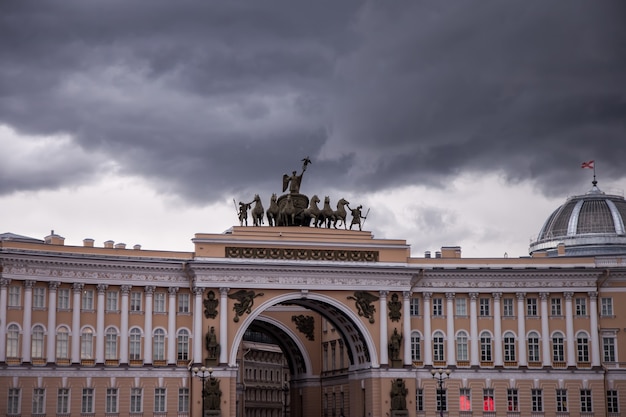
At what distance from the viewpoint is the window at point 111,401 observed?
82.2 meters

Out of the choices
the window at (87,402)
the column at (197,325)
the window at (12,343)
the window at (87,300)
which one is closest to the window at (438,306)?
the column at (197,325)

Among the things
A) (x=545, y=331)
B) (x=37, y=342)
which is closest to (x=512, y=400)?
(x=545, y=331)

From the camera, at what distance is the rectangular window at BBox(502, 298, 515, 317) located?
90750mm

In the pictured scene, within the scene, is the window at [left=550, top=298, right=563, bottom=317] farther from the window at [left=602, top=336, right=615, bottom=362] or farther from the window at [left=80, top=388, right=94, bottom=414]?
the window at [left=80, top=388, right=94, bottom=414]

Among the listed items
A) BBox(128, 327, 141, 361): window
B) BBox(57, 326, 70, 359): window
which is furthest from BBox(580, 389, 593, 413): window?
BBox(57, 326, 70, 359): window

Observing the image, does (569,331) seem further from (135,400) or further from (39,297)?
(39,297)

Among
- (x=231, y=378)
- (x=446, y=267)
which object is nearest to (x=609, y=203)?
(x=446, y=267)

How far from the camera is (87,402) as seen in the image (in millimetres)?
81562

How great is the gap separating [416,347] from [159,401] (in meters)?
20.4

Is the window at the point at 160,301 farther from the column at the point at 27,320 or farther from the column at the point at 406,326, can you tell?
the column at the point at 406,326

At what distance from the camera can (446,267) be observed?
90.4 meters

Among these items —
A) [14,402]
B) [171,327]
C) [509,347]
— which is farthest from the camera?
[509,347]

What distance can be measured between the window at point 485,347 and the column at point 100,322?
96.0 ft

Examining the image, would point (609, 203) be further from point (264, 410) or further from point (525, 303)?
A: point (264, 410)
